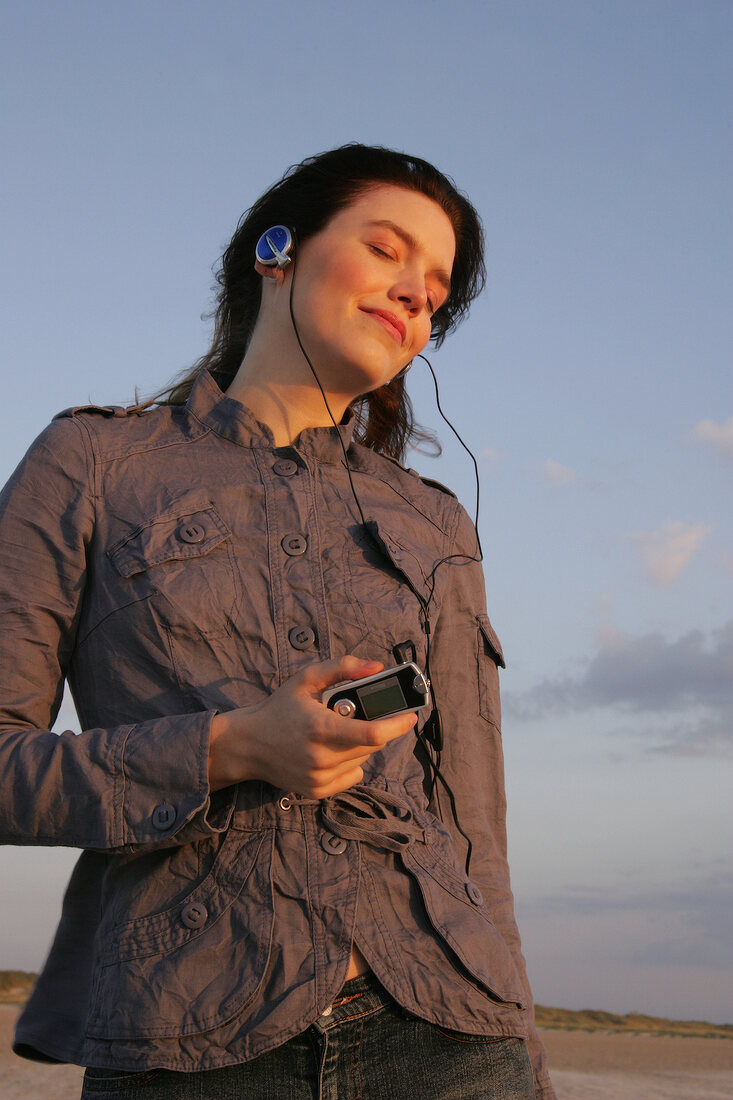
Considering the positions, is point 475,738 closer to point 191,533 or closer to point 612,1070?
point 191,533

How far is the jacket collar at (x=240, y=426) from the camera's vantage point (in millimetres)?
2980

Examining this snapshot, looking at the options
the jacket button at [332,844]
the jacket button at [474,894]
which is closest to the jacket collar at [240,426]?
the jacket button at [332,844]

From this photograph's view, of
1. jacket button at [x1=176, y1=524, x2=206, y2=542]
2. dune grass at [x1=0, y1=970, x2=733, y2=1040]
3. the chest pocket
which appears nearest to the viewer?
the chest pocket

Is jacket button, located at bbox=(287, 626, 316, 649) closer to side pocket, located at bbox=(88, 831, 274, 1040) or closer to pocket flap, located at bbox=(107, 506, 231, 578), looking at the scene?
pocket flap, located at bbox=(107, 506, 231, 578)

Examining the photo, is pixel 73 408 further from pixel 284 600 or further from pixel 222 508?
pixel 284 600

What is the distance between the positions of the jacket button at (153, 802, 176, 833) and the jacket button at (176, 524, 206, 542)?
698mm

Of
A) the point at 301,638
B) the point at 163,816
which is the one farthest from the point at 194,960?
the point at 301,638

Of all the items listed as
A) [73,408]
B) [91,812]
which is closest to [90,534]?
[73,408]

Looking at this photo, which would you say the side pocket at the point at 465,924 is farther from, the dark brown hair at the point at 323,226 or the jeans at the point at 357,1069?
the dark brown hair at the point at 323,226

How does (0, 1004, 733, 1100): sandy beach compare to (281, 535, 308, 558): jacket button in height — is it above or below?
below

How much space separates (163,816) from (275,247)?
1.83 m

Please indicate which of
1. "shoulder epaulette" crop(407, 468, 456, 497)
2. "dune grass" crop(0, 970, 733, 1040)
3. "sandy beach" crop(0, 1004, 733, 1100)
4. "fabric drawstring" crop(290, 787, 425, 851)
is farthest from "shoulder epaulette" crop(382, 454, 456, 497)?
"dune grass" crop(0, 970, 733, 1040)

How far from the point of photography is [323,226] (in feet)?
10.5

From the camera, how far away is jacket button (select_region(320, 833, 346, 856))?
88.7 inches
